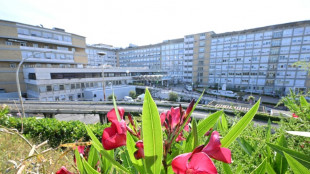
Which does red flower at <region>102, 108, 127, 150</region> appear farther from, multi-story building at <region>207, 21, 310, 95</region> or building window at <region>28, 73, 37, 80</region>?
multi-story building at <region>207, 21, 310, 95</region>

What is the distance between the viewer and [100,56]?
144 ft

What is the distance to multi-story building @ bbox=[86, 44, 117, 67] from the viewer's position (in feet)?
150

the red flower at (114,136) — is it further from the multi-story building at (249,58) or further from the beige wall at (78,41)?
the beige wall at (78,41)

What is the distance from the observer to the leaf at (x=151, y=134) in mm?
479

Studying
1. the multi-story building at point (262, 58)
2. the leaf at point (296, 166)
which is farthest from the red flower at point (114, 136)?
the multi-story building at point (262, 58)

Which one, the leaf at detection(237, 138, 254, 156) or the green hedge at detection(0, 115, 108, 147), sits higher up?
the leaf at detection(237, 138, 254, 156)

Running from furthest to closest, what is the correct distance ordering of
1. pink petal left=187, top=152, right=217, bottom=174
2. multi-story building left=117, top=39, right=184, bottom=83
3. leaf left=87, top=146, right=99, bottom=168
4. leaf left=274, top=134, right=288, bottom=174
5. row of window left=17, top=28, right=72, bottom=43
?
multi-story building left=117, top=39, right=184, bottom=83, row of window left=17, top=28, right=72, bottom=43, leaf left=87, top=146, right=99, bottom=168, leaf left=274, top=134, right=288, bottom=174, pink petal left=187, top=152, right=217, bottom=174

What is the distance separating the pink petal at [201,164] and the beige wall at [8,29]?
30.7m

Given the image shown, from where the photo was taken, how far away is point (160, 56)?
4650 centimetres

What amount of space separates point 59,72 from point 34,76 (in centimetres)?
320

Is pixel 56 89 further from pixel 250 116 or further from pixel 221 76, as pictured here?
pixel 221 76

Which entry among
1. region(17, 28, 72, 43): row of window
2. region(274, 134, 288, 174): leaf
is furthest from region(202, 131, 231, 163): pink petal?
region(17, 28, 72, 43): row of window

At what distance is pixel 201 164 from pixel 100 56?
48.2m

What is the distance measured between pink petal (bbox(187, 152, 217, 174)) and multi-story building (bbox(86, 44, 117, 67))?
4777cm
